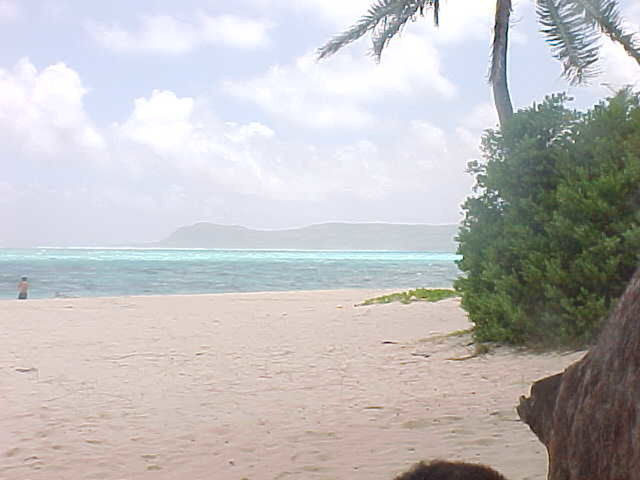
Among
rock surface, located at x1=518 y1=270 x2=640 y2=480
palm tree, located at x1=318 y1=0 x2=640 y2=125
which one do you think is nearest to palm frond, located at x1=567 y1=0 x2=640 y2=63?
palm tree, located at x1=318 y1=0 x2=640 y2=125

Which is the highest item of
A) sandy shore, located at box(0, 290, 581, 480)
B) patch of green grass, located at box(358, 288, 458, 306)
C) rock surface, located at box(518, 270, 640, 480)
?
rock surface, located at box(518, 270, 640, 480)

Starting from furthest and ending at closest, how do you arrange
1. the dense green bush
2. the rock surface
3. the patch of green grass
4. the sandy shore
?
1. the patch of green grass
2. the dense green bush
3. the sandy shore
4. the rock surface

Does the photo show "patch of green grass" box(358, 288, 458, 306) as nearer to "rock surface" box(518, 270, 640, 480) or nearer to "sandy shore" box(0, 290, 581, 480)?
"sandy shore" box(0, 290, 581, 480)

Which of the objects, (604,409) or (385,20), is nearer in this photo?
(604,409)

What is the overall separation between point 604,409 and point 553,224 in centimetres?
628

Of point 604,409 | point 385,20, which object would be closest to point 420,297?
point 385,20

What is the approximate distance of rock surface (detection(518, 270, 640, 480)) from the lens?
1638 millimetres

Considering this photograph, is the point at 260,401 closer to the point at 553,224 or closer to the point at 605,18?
the point at 553,224

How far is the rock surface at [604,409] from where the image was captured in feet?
5.37

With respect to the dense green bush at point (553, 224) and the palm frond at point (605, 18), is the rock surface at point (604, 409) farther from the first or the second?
the palm frond at point (605, 18)

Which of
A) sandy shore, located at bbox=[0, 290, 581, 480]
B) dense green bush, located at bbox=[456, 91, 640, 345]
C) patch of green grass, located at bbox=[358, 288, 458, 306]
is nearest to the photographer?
sandy shore, located at bbox=[0, 290, 581, 480]

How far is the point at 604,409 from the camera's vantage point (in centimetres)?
173

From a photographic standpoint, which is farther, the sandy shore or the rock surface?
the sandy shore

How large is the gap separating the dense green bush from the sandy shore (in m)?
0.54
